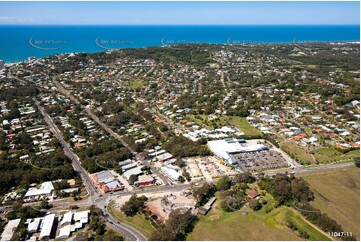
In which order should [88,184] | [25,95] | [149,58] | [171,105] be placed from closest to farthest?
[88,184] → [171,105] → [25,95] → [149,58]

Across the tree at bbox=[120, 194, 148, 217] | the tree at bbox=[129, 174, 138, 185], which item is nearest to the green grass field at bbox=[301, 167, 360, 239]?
the tree at bbox=[120, 194, 148, 217]

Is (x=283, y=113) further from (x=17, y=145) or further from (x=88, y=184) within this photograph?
(x=17, y=145)

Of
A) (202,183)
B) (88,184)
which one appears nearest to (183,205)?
(202,183)

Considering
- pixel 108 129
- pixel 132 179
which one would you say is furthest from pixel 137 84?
pixel 132 179

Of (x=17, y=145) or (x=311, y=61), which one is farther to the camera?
(x=311, y=61)

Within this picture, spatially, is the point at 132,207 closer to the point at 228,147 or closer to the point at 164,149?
the point at 164,149

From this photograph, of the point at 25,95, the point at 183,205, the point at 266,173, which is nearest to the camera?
the point at 183,205

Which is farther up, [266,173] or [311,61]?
[311,61]

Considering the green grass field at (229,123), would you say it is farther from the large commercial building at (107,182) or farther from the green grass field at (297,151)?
the large commercial building at (107,182)
